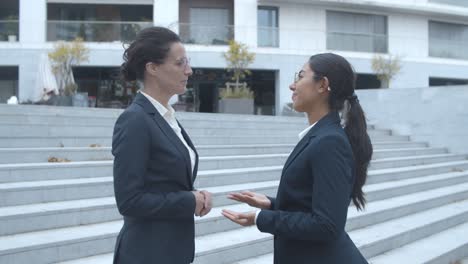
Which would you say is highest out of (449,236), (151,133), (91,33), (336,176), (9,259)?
(91,33)

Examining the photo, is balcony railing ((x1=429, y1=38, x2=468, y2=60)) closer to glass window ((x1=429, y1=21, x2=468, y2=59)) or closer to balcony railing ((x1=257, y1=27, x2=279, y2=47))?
glass window ((x1=429, y1=21, x2=468, y2=59))

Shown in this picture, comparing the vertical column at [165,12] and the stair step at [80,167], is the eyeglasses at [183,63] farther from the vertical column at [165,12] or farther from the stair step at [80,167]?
A: the vertical column at [165,12]

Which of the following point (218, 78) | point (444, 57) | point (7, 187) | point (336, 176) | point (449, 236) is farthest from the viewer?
point (444, 57)

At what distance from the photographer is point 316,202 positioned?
2.16 meters

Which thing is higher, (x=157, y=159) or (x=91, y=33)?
(x=91, y=33)

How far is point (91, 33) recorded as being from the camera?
2073 centimetres

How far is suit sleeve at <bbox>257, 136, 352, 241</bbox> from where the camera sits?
214 cm

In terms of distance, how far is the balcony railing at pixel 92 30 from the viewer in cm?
2055

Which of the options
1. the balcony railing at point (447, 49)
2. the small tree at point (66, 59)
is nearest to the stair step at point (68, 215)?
the small tree at point (66, 59)

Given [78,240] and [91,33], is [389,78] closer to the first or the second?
[91,33]

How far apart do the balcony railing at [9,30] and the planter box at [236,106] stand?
10.4m

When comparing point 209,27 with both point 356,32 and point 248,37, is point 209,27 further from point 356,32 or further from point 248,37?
point 356,32

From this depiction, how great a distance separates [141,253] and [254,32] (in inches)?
818

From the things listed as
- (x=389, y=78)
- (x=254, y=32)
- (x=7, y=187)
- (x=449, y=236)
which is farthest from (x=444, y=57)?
(x=7, y=187)
